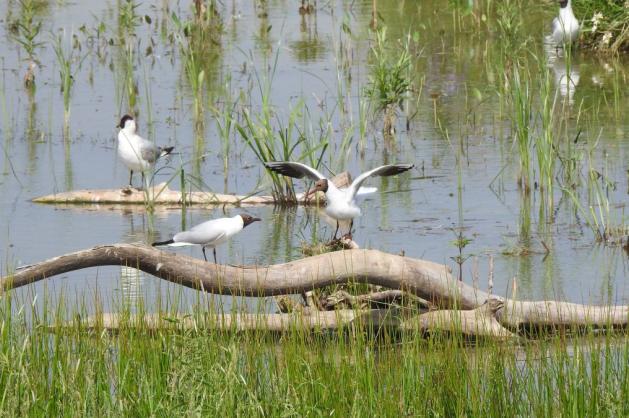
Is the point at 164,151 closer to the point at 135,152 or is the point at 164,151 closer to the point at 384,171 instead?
the point at 135,152

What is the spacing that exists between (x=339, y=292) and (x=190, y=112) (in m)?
6.35

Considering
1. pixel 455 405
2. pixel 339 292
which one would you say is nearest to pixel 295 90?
pixel 339 292

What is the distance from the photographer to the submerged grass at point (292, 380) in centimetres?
448

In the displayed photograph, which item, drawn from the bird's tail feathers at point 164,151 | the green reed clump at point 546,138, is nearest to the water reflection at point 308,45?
the bird's tail feathers at point 164,151

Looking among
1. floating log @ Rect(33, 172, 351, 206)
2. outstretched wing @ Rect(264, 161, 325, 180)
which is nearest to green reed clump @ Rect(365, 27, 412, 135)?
floating log @ Rect(33, 172, 351, 206)

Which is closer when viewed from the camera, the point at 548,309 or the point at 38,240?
the point at 548,309

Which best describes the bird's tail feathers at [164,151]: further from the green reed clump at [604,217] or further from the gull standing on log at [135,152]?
the green reed clump at [604,217]

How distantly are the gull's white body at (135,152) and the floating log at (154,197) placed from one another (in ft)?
0.77

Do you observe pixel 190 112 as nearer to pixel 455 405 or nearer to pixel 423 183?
pixel 423 183

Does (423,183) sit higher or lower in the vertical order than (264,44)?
lower

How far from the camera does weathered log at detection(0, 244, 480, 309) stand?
6.08m

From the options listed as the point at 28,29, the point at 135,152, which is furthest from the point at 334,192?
the point at 28,29

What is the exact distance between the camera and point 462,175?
10.3m

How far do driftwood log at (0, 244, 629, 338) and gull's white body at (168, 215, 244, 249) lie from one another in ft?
3.85
